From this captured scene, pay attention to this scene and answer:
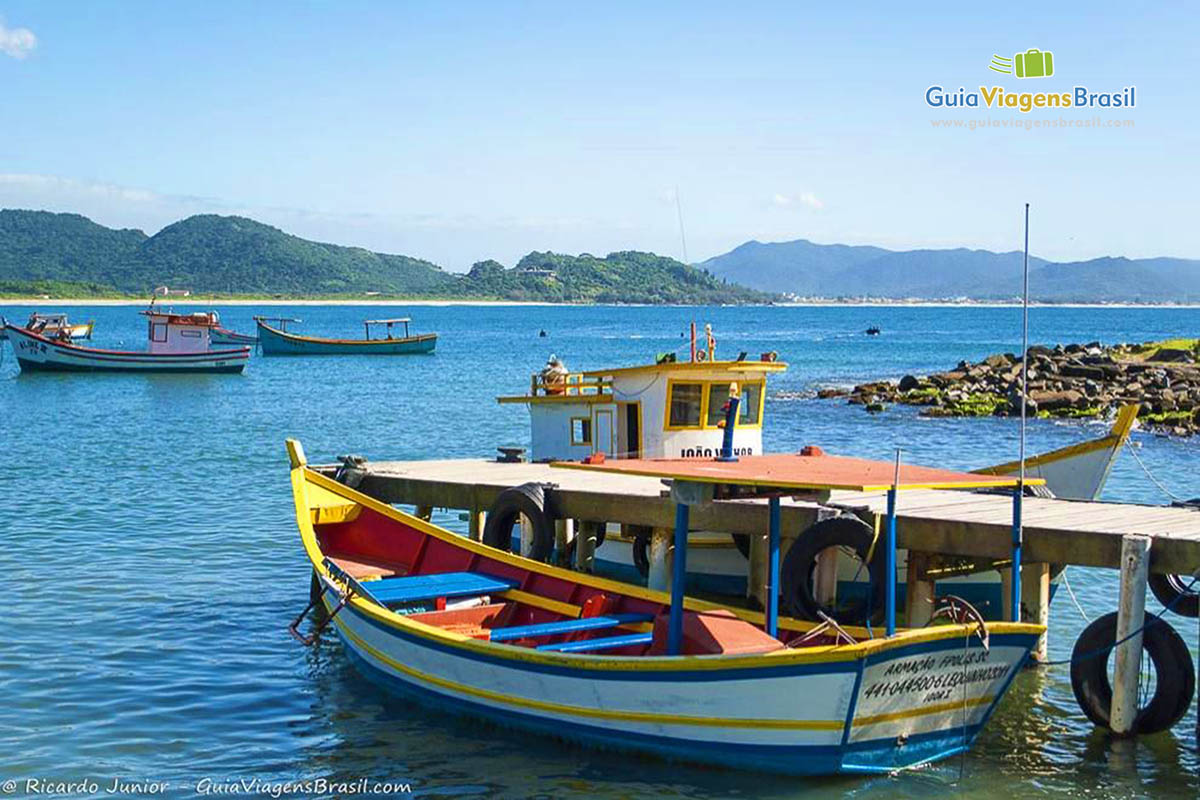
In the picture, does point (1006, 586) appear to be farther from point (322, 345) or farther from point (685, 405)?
point (322, 345)

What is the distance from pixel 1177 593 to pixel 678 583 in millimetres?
5815

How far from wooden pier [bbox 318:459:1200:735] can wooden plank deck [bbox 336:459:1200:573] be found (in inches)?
0.5

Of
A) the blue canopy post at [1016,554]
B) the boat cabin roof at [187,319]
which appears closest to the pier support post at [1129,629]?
the blue canopy post at [1016,554]

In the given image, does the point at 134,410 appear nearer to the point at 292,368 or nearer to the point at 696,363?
the point at 292,368

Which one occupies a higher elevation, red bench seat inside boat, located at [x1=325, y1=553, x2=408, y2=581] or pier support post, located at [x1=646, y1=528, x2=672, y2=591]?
pier support post, located at [x1=646, y1=528, x2=672, y2=591]

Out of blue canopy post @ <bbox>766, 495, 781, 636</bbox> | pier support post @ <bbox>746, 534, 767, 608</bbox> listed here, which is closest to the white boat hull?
pier support post @ <bbox>746, 534, 767, 608</bbox>

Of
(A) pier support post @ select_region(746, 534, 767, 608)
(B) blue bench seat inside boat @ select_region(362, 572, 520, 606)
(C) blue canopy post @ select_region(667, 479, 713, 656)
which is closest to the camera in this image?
(C) blue canopy post @ select_region(667, 479, 713, 656)

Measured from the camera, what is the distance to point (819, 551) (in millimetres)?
14922

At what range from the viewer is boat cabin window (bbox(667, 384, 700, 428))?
19984mm

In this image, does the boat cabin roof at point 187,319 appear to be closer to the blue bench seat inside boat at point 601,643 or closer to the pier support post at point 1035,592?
the blue bench seat inside boat at point 601,643

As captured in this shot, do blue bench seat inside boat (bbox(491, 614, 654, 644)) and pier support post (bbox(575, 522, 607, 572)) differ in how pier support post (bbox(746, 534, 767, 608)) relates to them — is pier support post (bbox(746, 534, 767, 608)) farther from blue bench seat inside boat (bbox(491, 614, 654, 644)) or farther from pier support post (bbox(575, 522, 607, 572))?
pier support post (bbox(575, 522, 607, 572))

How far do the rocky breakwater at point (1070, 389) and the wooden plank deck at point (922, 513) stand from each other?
27.0 m

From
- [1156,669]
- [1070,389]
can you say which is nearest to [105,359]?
[1070,389]

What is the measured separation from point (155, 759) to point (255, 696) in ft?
7.09
